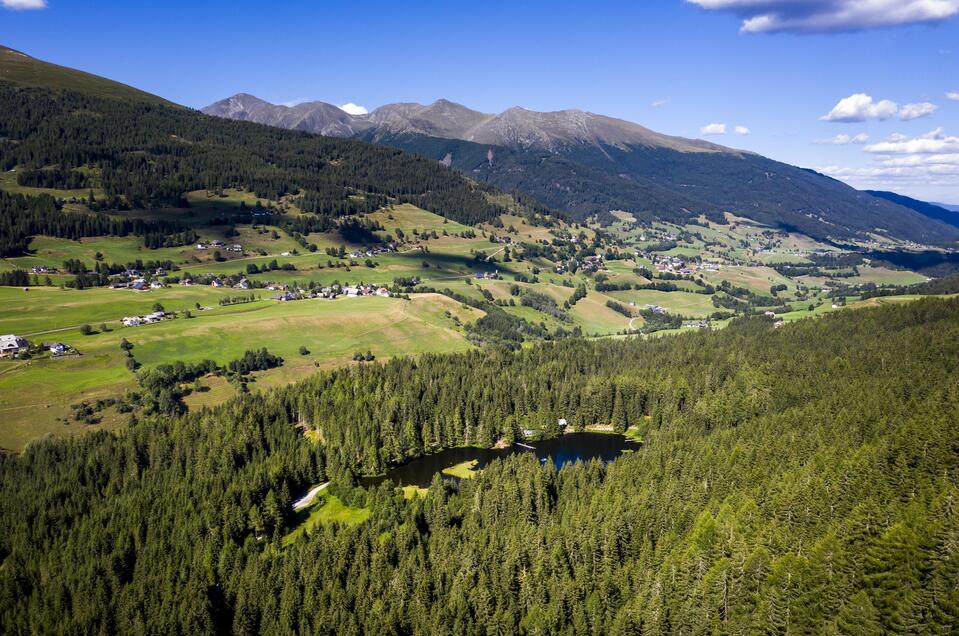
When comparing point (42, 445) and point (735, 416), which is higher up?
point (735, 416)

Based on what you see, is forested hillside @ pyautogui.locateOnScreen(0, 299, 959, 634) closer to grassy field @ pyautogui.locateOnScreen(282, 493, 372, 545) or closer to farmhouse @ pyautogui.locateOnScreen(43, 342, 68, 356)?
grassy field @ pyautogui.locateOnScreen(282, 493, 372, 545)

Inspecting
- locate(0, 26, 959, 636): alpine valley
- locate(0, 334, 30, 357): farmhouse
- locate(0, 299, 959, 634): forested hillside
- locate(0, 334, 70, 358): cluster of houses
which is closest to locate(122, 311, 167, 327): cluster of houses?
locate(0, 26, 959, 636): alpine valley

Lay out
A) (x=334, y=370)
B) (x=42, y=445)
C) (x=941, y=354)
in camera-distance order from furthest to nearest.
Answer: (x=334, y=370)
(x=941, y=354)
(x=42, y=445)

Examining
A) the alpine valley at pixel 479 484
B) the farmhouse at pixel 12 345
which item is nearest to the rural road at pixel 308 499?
the alpine valley at pixel 479 484

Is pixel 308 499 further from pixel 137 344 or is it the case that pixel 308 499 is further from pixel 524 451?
pixel 137 344

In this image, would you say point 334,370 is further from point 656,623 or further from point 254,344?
point 656,623

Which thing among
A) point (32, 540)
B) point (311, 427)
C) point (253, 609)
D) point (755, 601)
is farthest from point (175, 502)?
point (755, 601)

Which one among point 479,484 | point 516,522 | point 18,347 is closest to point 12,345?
point 18,347
